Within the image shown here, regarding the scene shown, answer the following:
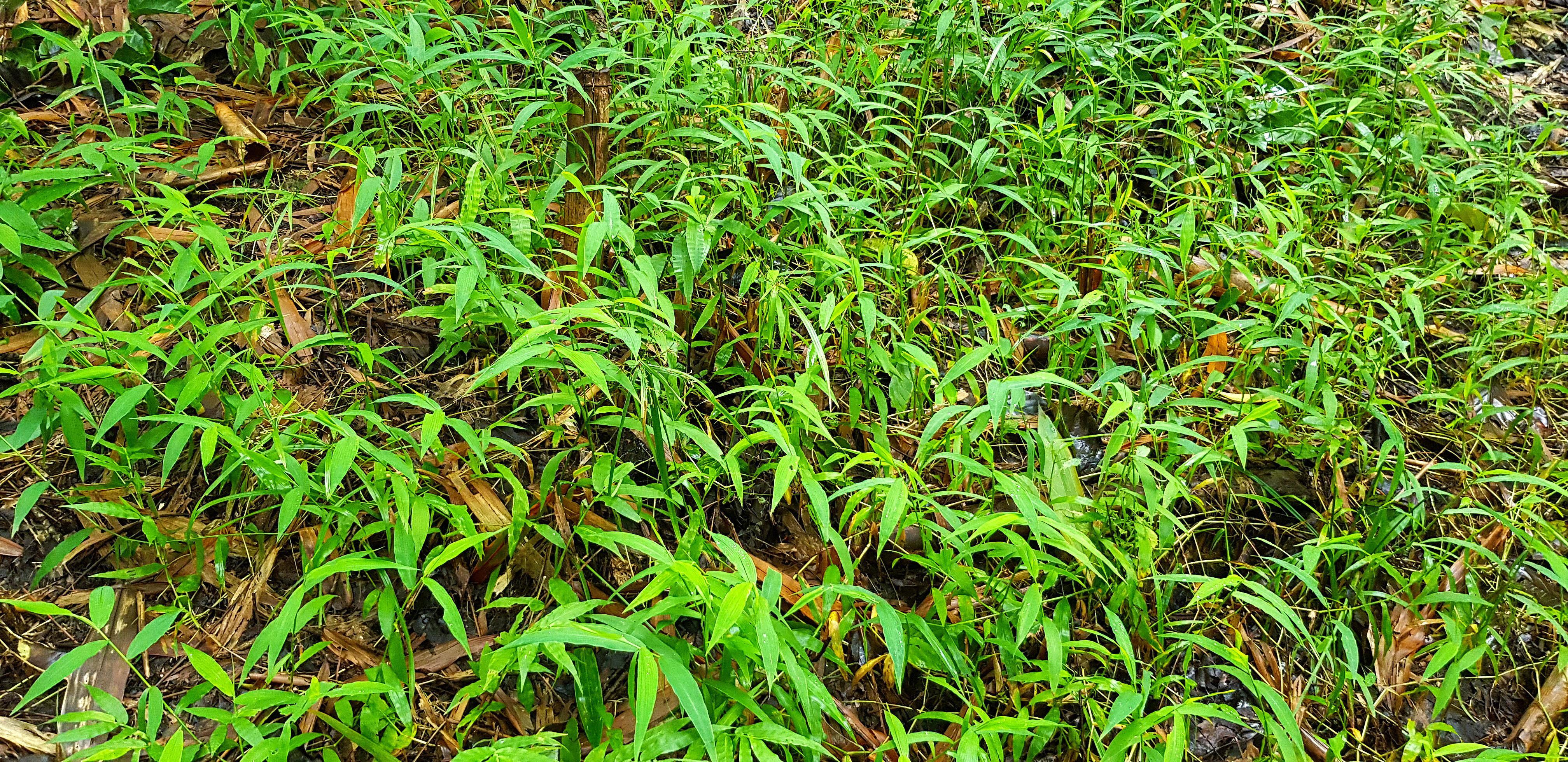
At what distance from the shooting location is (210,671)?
4.75 ft

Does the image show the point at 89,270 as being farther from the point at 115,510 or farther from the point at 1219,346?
the point at 1219,346

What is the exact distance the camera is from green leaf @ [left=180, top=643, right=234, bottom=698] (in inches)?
56.4

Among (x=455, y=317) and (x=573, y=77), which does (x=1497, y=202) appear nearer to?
(x=573, y=77)

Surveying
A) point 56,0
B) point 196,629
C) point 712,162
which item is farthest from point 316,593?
point 56,0

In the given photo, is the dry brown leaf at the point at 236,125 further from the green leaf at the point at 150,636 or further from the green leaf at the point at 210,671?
the green leaf at the point at 210,671

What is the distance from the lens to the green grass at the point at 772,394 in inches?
64.4

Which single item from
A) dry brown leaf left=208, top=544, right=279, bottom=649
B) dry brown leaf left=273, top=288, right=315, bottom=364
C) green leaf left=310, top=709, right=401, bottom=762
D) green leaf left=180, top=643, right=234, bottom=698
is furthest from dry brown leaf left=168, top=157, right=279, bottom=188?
green leaf left=310, top=709, right=401, bottom=762

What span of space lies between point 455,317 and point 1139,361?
145cm

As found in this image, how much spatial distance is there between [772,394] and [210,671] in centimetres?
101

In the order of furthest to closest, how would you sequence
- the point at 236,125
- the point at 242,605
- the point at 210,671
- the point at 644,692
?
the point at 236,125 → the point at 242,605 → the point at 210,671 → the point at 644,692

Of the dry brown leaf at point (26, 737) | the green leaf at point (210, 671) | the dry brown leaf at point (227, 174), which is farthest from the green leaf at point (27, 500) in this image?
the dry brown leaf at point (227, 174)

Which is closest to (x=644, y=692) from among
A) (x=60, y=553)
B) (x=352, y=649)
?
(x=352, y=649)

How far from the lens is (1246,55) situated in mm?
3170

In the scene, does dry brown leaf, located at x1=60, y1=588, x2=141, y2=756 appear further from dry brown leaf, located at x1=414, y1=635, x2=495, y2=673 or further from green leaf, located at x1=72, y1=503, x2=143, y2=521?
dry brown leaf, located at x1=414, y1=635, x2=495, y2=673
